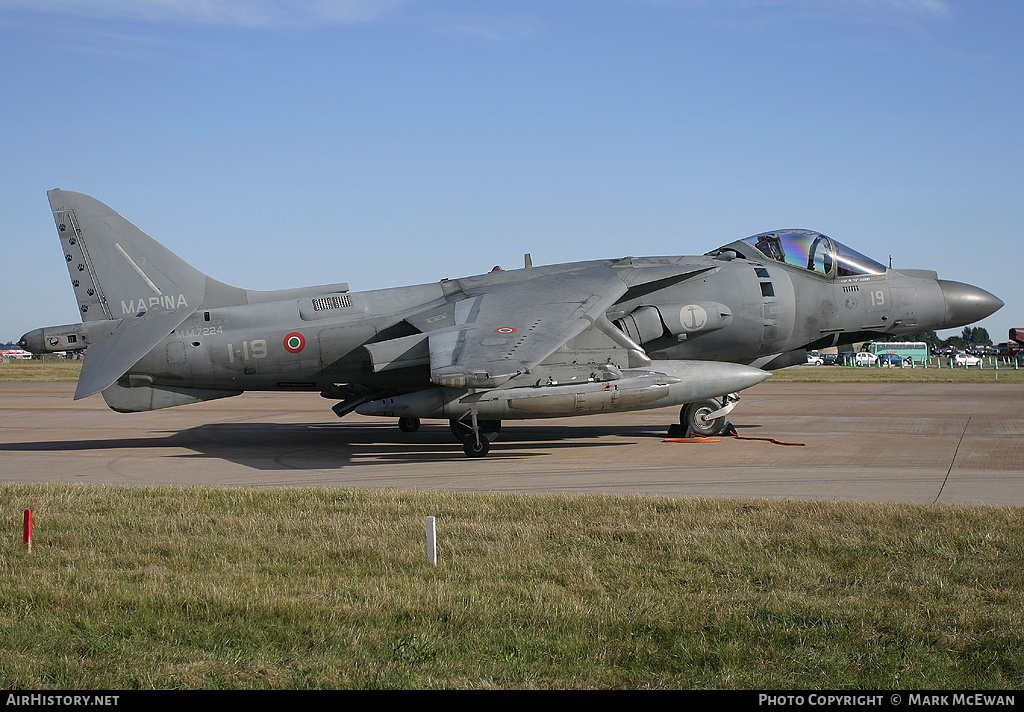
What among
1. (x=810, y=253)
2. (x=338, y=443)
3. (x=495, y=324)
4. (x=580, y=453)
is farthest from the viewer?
(x=338, y=443)

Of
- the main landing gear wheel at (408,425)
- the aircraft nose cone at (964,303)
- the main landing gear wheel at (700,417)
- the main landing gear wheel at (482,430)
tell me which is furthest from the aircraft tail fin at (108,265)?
the aircraft nose cone at (964,303)

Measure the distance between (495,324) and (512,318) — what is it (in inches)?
12.7

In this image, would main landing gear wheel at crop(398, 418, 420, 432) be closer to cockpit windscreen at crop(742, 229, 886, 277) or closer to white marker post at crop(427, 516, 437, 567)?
cockpit windscreen at crop(742, 229, 886, 277)

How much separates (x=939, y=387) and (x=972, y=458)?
21.0 m

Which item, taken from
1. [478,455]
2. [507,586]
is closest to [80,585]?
[507,586]

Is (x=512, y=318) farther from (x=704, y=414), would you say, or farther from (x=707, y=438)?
(x=707, y=438)

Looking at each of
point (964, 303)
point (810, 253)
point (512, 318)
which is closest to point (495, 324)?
point (512, 318)

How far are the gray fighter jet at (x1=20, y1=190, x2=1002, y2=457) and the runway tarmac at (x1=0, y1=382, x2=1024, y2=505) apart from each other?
1.03 meters

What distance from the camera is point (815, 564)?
7.06 metres

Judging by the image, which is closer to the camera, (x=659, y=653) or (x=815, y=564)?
(x=659, y=653)

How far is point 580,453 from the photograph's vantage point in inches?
593

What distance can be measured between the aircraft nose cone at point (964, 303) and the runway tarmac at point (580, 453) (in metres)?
2.24

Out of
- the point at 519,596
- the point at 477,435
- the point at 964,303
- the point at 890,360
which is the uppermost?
the point at 964,303
